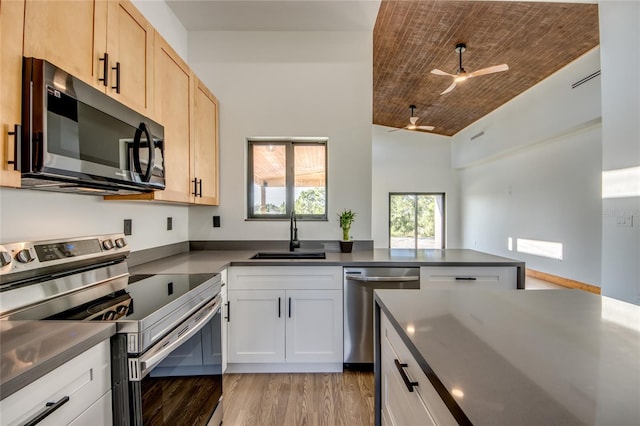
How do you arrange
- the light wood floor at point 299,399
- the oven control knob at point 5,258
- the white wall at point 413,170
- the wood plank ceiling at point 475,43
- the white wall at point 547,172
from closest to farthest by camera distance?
the oven control knob at point 5,258
the light wood floor at point 299,399
the wood plank ceiling at point 475,43
the white wall at point 547,172
the white wall at point 413,170

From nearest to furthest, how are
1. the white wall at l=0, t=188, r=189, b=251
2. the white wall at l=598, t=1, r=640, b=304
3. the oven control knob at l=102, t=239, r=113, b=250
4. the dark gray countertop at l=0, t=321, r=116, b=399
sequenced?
1. the dark gray countertop at l=0, t=321, r=116, b=399
2. the white wall at l=0, t=188, r=189, b=251
3. the oven control knob at l=102, t=239, r=113, b=250
4. the white wall at l=598, t=1, r=640, b=304

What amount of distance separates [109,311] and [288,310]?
1.27 meters

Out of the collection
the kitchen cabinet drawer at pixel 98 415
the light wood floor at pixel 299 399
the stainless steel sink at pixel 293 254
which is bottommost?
the light wood floor at pixel 299 399

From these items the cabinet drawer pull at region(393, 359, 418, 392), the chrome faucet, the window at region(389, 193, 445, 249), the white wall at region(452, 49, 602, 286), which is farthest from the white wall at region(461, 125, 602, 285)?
the cabinet drawer pull at region(393, 359, 418, 392)

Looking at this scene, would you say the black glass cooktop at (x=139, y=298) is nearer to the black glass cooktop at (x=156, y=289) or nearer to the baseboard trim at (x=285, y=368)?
the black glass cooktop at (x=156, y=289)

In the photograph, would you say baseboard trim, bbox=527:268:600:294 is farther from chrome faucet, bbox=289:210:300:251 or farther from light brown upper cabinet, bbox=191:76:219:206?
light brown upper cabinet, bbox=191:76:219:206

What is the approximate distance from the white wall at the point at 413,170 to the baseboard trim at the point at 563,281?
2500 mm

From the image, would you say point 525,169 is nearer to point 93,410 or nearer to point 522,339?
point 522,339

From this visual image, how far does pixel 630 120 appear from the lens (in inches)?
89.8

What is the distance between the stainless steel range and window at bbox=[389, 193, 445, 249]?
6.79m

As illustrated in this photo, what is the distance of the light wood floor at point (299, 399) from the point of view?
1.71m

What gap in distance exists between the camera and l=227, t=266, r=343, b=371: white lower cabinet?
83.1 inches

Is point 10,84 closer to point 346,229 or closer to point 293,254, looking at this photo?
point 293,254

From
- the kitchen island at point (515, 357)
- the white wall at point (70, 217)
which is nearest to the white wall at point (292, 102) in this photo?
the white wall at point (70, 217)
